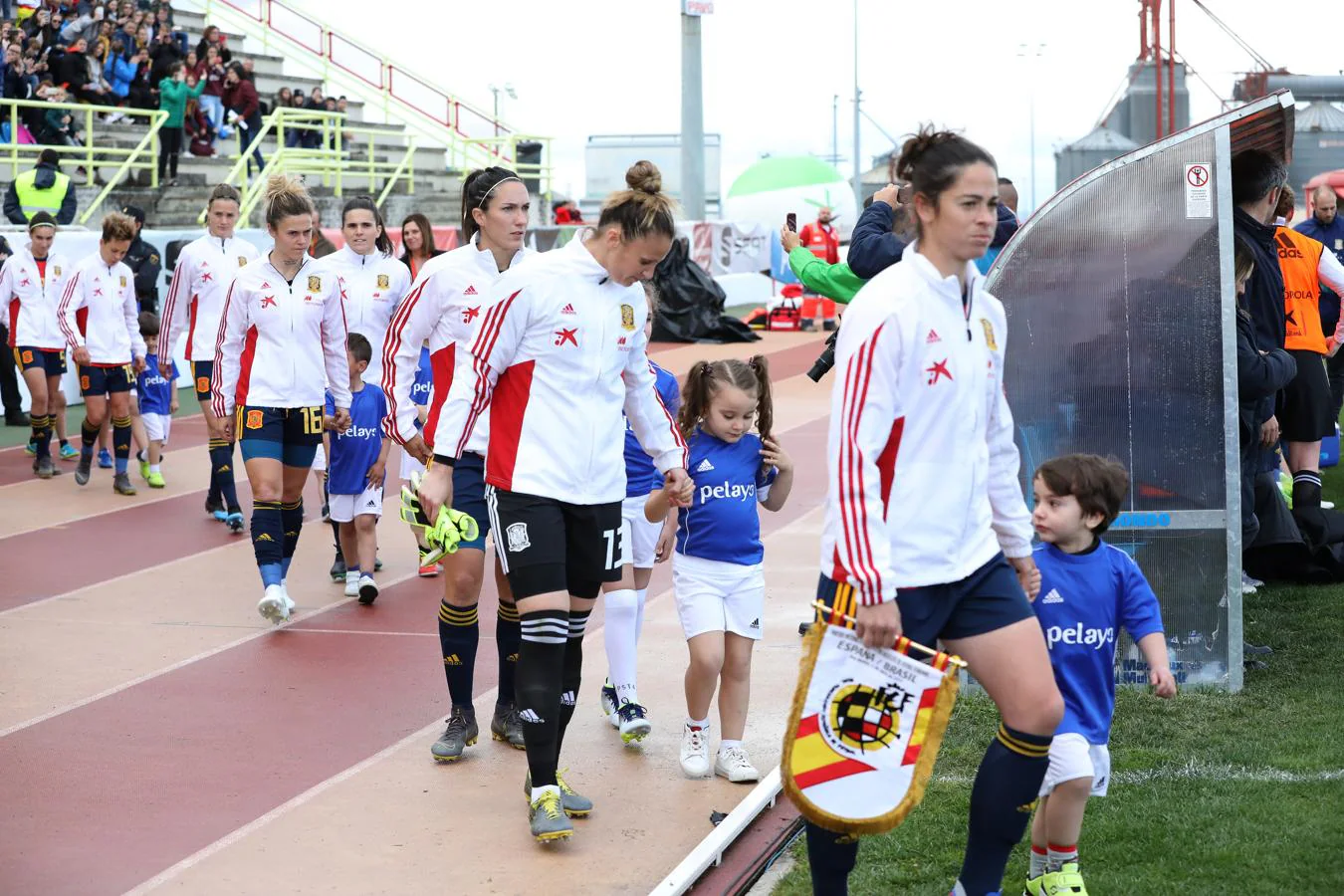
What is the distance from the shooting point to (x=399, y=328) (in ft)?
20.9

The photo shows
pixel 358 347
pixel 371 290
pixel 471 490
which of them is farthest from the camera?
pixel 371 290

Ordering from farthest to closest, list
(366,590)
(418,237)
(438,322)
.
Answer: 1. (418,237)
2. (366,590)
3. (438,322)

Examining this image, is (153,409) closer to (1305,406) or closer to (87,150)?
(1305,406)

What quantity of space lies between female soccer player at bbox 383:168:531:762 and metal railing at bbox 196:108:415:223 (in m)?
16.6

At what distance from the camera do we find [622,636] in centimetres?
612

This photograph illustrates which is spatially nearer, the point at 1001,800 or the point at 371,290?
the point at 1001,800

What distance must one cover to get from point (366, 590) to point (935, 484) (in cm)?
531

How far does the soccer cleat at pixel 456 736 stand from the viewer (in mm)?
5922

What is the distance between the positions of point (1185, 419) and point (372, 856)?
3.58 meters

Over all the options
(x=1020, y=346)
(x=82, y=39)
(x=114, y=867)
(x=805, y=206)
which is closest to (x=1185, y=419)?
(x=1020, y=346)

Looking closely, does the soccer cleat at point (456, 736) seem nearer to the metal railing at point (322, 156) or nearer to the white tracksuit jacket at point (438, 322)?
the white tracksuit jacket at point (438, 322)

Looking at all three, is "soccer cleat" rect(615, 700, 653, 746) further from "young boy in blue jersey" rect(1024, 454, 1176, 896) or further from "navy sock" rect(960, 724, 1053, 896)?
"navy sock" rect(960, 724, 1053, 896)

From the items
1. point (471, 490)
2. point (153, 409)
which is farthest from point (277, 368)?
point (153, 409)

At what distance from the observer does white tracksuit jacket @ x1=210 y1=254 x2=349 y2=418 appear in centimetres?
812
